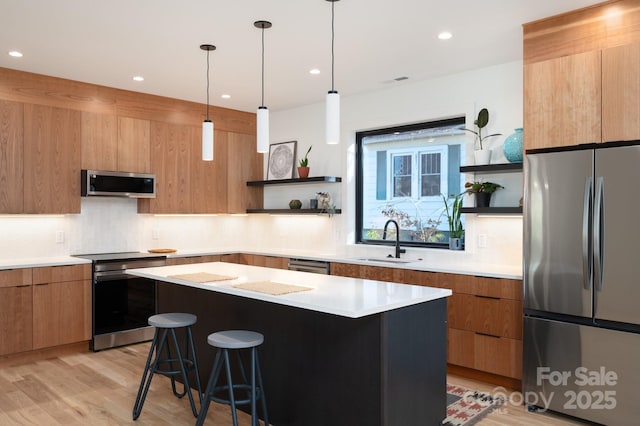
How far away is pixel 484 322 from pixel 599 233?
1177 mm

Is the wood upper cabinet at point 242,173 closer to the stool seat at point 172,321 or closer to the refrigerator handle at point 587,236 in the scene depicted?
the stool seat at point 172,321

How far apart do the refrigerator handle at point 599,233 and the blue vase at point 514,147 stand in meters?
0.94

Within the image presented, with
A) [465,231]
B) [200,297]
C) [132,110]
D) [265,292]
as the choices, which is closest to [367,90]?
[465,231]

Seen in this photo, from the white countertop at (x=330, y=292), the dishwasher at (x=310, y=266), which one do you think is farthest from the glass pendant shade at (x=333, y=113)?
the dishwasher at (x=310, y=266)

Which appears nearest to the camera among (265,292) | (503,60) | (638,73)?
(265,292)

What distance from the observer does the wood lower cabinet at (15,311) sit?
429 centimetres

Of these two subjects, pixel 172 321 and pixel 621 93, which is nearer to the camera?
pixel 621 93

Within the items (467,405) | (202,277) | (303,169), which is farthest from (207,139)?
(467,405)

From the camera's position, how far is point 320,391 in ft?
9.24

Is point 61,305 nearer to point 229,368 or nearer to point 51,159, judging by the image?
point 51,159

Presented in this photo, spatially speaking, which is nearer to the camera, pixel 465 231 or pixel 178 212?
pixel 465 231

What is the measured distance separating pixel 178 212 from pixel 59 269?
154 cm

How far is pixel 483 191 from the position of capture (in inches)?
169

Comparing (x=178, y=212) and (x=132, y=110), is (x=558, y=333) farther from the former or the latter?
(x=132, y=110)
